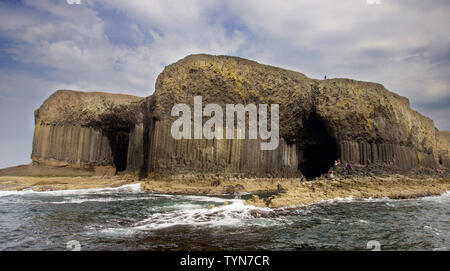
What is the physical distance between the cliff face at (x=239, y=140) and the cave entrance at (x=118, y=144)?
0.33 meters

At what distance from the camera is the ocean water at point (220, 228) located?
938 centimetres

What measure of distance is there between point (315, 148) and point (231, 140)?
12.7 metres

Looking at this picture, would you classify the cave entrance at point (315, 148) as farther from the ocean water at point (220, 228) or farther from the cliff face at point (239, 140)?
the ocean water at point (220, 228)

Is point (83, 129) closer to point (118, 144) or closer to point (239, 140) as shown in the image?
point (118, 144)

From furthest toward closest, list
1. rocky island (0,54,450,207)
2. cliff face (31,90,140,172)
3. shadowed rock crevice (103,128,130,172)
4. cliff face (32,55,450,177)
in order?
shadowed rock crevice (103,128,130,172), cliff face (31,90,140,172), cliff face (32,55,450,177), rocky island (0,54,450,207)

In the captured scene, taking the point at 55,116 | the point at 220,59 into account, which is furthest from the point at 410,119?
the point at 55,116

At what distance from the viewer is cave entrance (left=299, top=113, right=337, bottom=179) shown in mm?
35906

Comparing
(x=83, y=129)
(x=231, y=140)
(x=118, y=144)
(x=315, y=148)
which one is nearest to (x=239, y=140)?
(x=231, y=140)

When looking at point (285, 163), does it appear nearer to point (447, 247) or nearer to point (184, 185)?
point (184, 185)

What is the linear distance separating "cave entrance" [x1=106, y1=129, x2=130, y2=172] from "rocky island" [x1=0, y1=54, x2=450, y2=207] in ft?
0.86

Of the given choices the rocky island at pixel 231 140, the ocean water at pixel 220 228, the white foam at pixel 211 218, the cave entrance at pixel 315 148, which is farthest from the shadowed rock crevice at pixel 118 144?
the white foam at pixel 211 218

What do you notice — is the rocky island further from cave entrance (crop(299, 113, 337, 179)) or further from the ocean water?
the ocean water

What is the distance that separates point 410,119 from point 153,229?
37945 mm

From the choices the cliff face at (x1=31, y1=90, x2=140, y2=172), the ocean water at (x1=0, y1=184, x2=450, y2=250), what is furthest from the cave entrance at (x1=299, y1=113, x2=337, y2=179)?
the cliff face at (x1=31, y1=90, x2=140, y2=172)
